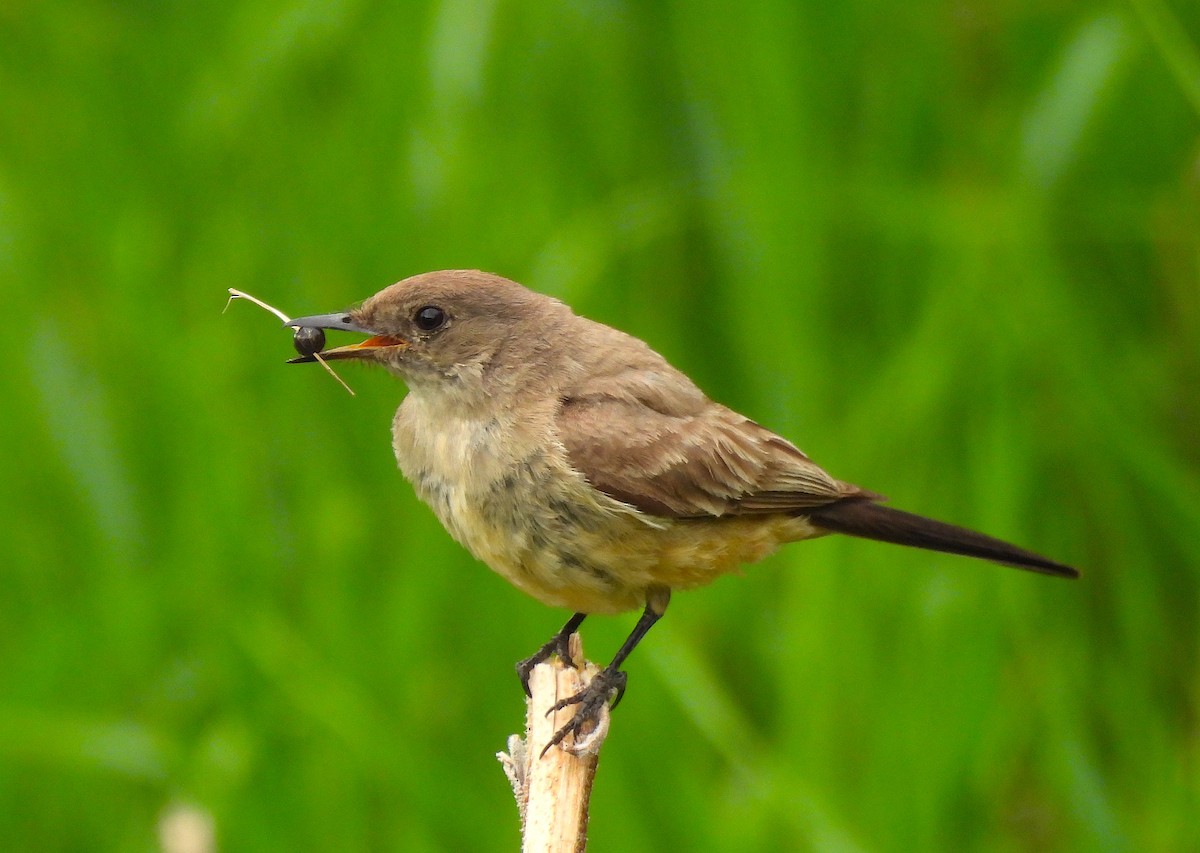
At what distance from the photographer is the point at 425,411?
4465mm

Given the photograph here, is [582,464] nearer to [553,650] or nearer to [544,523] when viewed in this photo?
[544,523]

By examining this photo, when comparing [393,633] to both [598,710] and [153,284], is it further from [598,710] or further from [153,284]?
[153,284]

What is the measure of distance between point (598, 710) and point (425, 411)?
0.88 meters

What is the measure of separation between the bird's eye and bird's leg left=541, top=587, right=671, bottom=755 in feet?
2.87

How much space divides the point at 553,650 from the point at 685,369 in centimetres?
173

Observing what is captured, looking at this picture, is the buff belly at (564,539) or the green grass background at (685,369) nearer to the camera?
the buff belly at (564,539)

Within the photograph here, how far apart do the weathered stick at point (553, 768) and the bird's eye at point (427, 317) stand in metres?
0.90

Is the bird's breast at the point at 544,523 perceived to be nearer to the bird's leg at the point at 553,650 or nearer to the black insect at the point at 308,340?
the black insect at the point at 308,340

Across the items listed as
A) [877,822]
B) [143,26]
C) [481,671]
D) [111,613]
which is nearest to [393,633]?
[481,671]

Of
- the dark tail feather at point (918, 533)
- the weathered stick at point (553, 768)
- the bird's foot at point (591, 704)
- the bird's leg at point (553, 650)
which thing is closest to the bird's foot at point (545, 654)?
the bird's leg at point (553, 650)

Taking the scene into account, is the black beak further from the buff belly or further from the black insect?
the buff belly

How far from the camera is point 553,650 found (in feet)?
16.0

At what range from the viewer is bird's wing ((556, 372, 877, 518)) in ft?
14.1

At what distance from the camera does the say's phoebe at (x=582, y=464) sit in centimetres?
416
